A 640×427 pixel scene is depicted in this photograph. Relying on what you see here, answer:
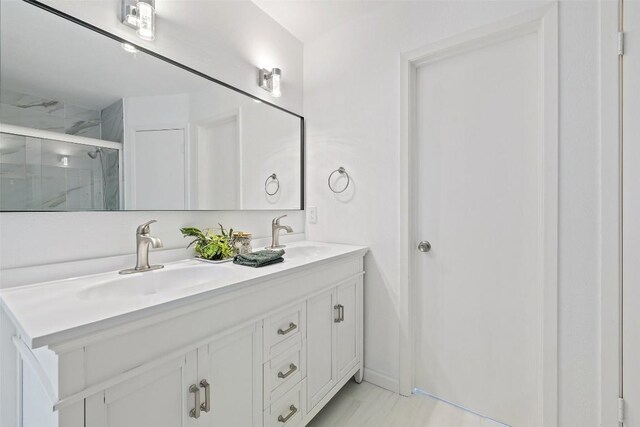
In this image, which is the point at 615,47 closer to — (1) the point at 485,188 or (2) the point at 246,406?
(1) the point at 485,188

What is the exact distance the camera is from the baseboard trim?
6.18ft

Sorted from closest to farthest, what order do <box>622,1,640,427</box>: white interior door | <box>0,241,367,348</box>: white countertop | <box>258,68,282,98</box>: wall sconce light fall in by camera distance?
<box>0,241,367,348</box>: white countertop < <box>622,1,640,427</box>: white interior door < <box>258,68,282,98</box>: wall sconce light

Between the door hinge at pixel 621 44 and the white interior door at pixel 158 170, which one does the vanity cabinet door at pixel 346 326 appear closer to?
the white interior door at pixel 158 170

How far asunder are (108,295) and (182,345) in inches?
16.3

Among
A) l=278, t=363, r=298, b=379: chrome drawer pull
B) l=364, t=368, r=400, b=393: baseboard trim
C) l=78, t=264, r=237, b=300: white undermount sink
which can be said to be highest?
l=78, t=264, r=237, b=300: white undermount sink

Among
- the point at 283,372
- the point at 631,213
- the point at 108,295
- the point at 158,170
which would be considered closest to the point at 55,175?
the point at 158,170

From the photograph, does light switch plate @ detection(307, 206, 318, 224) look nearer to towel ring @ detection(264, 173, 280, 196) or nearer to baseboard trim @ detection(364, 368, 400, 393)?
towel ring @ detection(264, 173, 280, 196)

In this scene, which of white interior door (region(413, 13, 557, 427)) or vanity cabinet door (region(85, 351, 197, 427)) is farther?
white interior door (region(413, 13, 557, 427))

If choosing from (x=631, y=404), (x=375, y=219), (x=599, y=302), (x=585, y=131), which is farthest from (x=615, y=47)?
(x=631, y=404)

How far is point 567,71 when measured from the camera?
4.48ft

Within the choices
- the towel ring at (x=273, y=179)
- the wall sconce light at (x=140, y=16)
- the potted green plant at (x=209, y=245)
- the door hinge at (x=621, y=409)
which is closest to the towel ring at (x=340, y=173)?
the towel ring at (x=273, y=179)

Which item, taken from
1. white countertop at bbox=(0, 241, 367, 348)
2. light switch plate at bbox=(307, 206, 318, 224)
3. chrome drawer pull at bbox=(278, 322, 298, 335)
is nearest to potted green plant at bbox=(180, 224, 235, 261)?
white countertop at bbox=(0, 241, 367, 348)

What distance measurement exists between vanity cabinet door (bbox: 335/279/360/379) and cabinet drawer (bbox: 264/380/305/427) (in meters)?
0.35

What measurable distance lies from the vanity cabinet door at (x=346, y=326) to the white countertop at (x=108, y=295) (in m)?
0.34
